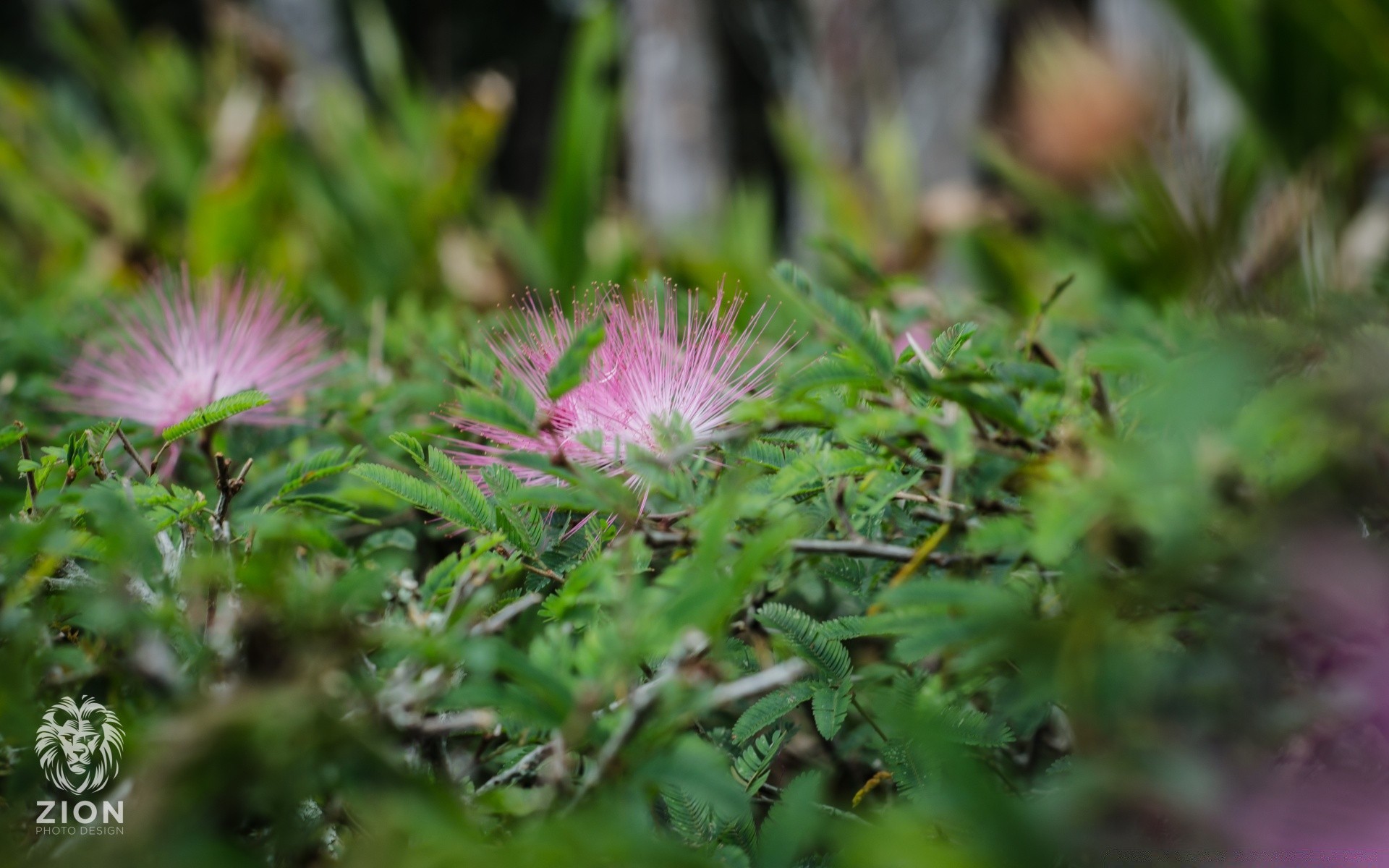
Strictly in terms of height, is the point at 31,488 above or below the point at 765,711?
above

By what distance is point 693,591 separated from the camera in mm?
413

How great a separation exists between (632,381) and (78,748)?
384 millimetres

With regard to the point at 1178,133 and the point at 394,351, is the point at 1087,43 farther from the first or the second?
the point at 394,351

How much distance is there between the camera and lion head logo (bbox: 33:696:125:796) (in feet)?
1.59

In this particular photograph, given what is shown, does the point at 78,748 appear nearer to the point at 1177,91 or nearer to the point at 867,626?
the point at 867,626

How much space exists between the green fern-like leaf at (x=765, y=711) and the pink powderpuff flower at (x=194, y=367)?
0.58 m

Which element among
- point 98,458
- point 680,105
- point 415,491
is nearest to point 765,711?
point 415,491

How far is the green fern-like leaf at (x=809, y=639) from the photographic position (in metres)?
0.56

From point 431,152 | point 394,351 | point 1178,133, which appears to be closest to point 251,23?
point 431,152

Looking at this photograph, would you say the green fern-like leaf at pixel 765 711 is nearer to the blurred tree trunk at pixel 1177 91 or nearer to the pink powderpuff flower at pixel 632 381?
the pink powderpuff flower at pixel 632 381

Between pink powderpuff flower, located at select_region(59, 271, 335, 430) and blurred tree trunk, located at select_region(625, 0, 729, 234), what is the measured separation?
123 inches

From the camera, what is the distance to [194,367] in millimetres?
939

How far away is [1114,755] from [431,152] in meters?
3.00

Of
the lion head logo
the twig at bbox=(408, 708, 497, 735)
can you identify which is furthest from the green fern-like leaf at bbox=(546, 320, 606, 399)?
the lion head logo
